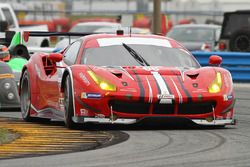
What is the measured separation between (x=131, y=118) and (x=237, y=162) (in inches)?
121

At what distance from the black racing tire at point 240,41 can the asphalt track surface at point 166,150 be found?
1472cm

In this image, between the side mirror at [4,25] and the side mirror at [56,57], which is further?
the side mirror at [4,25]

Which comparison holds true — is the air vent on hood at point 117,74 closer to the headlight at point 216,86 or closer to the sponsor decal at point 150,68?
the sponsor decal at point 150,68

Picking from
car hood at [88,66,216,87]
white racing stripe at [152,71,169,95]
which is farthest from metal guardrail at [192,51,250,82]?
white racing stripe at [152,71,169,95]

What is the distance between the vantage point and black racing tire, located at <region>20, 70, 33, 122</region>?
13.2 metres

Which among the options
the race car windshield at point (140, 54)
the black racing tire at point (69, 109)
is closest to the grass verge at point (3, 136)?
the black racing tire at point (69, 109)

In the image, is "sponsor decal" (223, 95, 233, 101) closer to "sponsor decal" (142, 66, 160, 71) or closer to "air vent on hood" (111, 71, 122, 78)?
"sponsor decal" (142, 66, 160, 71)

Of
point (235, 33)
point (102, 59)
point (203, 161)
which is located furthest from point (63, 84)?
point (235, 33)

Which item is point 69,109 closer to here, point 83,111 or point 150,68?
point 83,111

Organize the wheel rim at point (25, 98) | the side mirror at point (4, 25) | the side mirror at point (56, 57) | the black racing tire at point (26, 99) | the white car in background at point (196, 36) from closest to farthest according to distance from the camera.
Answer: the side mirror at point (56, 57) → the black racing tire at point (26, 99) → the wheel rim at point (25, 98) → the side mirror at point (4, 25) → the white car in background at point (196, 36)

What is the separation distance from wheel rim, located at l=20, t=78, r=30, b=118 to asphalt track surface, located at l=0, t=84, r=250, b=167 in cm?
185

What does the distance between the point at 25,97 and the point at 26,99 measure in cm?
8

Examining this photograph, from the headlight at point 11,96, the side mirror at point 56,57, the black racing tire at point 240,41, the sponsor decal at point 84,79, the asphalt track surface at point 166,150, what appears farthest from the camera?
the black racing tire at point 240,41

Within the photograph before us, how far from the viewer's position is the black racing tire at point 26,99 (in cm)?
1312
